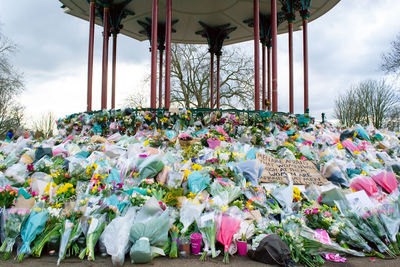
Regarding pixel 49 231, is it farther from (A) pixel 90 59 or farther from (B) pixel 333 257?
(A) pixel 90 59

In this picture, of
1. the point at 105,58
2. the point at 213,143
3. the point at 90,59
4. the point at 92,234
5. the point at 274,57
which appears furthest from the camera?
the point at 105,58

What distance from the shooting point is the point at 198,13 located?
1167cm

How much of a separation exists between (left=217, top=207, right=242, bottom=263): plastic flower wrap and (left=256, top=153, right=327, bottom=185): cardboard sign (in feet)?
3.84

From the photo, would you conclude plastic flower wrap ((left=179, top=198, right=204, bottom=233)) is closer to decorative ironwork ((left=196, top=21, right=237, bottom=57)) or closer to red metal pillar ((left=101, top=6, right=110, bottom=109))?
red metal pillar ((left=101, top=6, right=110, bottom=109))

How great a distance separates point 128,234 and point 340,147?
15.5 ft

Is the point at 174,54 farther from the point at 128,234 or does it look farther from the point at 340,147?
the point at 128,234

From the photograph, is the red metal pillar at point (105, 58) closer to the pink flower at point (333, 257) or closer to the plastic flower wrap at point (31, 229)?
the plastic flower wrap at point (31, 229)

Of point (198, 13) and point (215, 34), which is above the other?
point (198, 13)

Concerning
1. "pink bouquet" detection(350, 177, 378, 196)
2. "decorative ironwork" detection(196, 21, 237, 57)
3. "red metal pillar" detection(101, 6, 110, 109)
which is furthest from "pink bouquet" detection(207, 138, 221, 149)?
"decorative ironwork" detection(196, 21, 237, 57)

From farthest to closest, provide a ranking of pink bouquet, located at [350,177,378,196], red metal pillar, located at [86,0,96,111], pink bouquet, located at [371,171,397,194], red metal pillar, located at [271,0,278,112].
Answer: red metal pillar, located at [86,0,96,111] < red metal pillar, located at [271,0,278,112] < pink bouquet, located at [371,171,397,194] < pink bouquet, located at [350,177,378,196]

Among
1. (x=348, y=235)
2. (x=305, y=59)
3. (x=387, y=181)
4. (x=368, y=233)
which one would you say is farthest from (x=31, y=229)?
(x=305, y=59)

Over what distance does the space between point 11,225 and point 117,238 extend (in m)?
1.05

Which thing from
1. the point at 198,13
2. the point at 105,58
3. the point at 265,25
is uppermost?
the point at 198,13

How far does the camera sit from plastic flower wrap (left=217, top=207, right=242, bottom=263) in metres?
2.37
